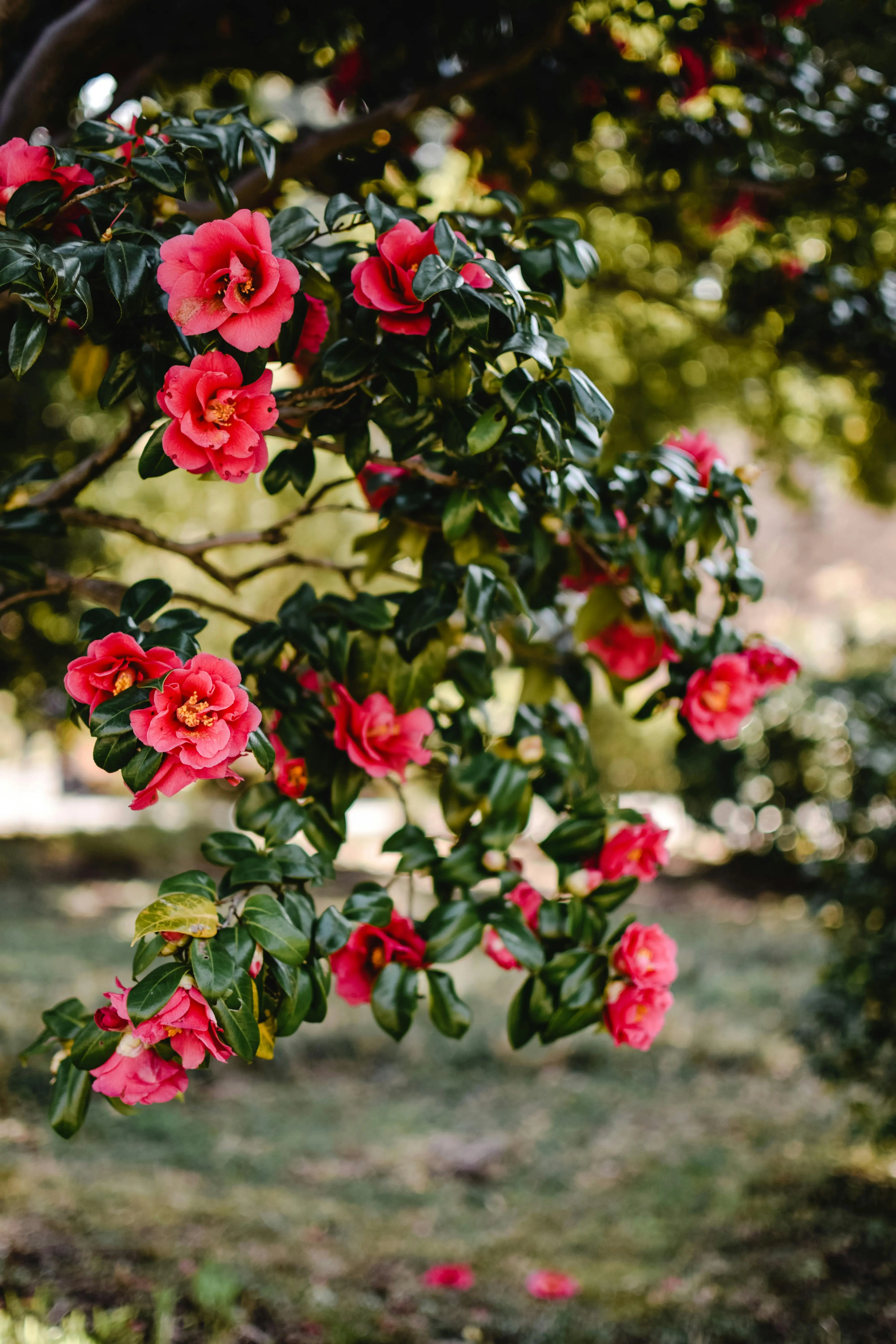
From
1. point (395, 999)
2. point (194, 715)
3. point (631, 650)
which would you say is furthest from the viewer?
point (631, 650)

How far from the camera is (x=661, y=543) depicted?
1390 mm

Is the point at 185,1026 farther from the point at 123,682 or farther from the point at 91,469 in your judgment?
the point at 91,469

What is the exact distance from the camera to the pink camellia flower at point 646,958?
124cm

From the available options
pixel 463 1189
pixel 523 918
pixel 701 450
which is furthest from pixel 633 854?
pixel 463 1189

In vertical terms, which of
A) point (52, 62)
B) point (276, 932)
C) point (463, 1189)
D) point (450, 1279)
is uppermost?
point (52, 62)

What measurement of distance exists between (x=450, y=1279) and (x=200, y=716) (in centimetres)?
182

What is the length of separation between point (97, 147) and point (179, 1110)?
3.09m

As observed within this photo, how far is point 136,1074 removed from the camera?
3.36ft

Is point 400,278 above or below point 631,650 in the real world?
above

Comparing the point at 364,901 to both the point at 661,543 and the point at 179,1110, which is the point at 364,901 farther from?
the point at 179,1110

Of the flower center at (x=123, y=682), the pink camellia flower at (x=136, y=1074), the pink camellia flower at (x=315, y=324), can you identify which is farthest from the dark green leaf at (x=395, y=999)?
the pink camellia flower at (x=315, y=324)

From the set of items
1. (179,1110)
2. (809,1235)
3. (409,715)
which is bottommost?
(179,1110)

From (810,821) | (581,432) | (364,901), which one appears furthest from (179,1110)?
(810,821)

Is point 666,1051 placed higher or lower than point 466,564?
lower
